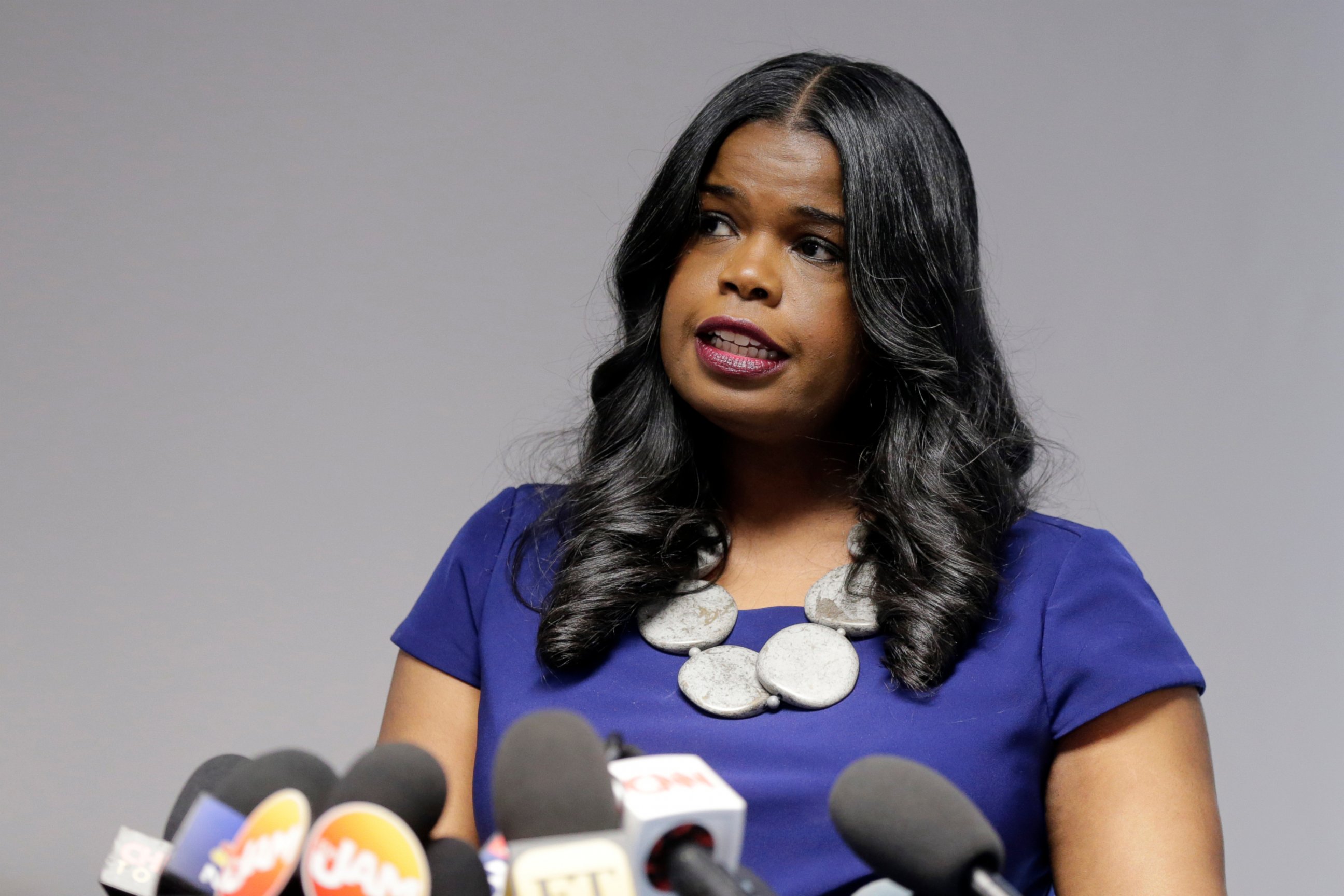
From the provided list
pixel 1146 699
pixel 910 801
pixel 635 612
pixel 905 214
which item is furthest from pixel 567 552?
pixel 910 801

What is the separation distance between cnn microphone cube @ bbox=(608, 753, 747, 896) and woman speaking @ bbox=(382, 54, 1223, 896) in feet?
1.84

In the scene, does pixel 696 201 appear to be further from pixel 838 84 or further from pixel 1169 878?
pixel 1169 878

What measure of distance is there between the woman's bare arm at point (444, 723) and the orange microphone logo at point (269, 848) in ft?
2.53

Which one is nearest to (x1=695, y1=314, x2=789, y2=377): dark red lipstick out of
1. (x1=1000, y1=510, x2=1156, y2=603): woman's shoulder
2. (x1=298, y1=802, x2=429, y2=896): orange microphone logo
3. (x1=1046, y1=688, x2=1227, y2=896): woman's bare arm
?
(x1=1000, y1=510, x2=1156, y2=603): woman's shoulder

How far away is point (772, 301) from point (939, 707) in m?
0.43

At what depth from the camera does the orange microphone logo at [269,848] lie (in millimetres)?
577

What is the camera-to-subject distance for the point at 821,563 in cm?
140

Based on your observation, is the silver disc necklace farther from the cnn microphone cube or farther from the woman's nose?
the cnn microphone cube

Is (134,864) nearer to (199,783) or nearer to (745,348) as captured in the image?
(199,783)

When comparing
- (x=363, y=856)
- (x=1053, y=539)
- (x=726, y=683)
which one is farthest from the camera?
(x=1053, y=539)

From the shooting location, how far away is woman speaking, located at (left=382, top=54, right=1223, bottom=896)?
3.87 ft

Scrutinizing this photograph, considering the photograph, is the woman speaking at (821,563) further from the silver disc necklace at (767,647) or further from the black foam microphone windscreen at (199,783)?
the black foam microphone windscreen at (199,783)

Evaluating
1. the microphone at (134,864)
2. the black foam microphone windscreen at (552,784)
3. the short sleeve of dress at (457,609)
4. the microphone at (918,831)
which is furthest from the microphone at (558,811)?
the short sleeve of dress at (457,609)

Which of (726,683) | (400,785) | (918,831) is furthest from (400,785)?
(726,683)
